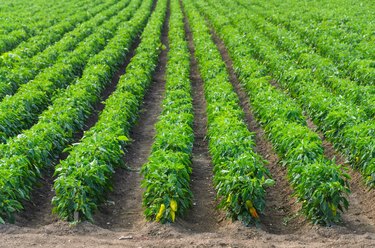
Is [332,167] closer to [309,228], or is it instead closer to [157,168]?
[309,228]

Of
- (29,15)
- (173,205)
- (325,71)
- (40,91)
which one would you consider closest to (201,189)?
(173,205)

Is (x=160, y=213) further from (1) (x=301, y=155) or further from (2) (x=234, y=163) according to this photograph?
(1) (x=301, y=155)

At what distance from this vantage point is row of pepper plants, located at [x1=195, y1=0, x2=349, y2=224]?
798cm

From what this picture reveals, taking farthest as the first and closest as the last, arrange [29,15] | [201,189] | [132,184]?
[29,15] < [132,184] < [201,189]

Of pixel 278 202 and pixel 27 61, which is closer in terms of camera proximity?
pixel 278 202

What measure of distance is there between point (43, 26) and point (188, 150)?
1926cm

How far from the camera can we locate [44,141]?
1016 centimetres

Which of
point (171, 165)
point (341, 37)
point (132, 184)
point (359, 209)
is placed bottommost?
point (341, 37)

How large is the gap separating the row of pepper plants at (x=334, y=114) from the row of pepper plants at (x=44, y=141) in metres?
5.54

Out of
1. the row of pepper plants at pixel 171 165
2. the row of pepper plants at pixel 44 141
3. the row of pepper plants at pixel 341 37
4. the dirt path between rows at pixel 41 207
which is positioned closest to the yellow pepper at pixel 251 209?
the row of pepper plants at pixel 171 165

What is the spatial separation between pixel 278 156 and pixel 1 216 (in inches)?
221

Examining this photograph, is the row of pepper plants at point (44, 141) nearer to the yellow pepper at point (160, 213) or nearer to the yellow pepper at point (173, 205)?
the yellow pepper at point (160, 213)

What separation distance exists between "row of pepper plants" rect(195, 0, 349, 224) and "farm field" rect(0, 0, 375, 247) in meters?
0.03

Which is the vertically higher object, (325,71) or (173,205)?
(173,205)
